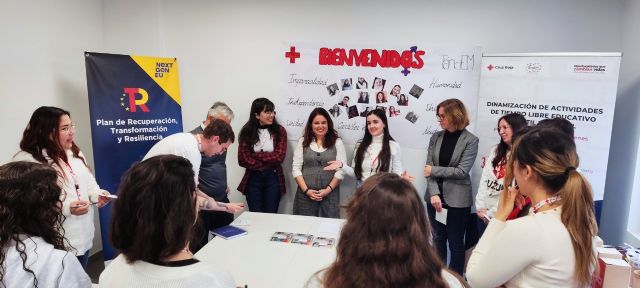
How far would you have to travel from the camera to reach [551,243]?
4.35 ft

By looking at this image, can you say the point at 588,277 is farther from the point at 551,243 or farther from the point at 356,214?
the point at 356,214

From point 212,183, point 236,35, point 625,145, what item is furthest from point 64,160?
point 625,145

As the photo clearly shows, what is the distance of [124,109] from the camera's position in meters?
3.54

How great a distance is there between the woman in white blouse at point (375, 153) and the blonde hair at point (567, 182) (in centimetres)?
196

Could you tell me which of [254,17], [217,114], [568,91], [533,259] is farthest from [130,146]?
[568,91]

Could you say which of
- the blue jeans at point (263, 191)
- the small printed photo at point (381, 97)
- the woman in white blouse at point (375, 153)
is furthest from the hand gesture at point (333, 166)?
the small printed photo at point (381, 97)

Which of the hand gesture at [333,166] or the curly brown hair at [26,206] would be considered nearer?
the curly brown hair at [26,206]

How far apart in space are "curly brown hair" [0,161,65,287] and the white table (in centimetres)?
79

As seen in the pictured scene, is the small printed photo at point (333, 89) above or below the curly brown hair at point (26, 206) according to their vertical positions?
above

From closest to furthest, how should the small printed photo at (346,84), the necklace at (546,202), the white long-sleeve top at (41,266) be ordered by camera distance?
the white long-sleeve top at (41,266)
the necklace at (546,202)
the small printed photo at (346,84)

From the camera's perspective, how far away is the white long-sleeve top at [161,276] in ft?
3.74

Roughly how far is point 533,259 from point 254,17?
3433mm

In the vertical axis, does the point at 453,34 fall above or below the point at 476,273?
above

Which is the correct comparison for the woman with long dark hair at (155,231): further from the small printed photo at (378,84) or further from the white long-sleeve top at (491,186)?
the small printed photo at (378,84)
